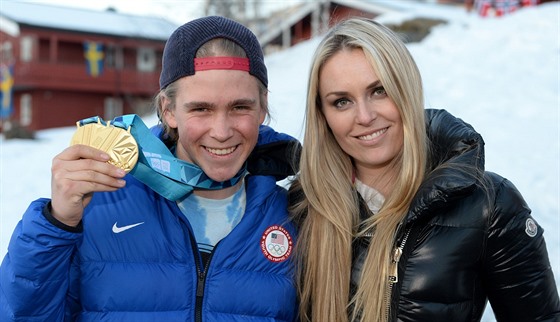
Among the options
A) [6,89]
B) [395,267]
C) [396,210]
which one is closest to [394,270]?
[395,267]

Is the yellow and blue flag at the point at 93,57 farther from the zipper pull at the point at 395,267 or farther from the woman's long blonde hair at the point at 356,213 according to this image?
the zipper pull at the point at 395,267

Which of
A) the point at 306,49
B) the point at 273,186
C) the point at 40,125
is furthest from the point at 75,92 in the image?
the point at 273,186

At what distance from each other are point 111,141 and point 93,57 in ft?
98.0

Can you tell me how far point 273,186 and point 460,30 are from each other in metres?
15.0

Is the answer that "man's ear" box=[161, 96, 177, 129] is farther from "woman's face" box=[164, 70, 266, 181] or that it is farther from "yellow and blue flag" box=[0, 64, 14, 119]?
"yellow and blue flag" box=[0, 64, 14, 119]

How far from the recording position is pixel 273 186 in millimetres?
2957

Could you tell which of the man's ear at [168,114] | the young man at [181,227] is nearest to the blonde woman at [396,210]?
the young man at [181,227]

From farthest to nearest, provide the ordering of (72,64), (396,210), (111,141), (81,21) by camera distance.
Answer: (81,21)
(72,64)
(396,210)
(111,141)

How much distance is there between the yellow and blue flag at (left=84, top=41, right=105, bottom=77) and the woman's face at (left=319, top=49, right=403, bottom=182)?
95.6 ft

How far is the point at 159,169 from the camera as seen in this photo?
8.20 feet

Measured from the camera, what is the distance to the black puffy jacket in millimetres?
2449

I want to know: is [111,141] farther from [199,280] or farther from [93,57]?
[93,57]

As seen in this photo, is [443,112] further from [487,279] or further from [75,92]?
[75,92]

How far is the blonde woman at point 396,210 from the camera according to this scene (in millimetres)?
2459
